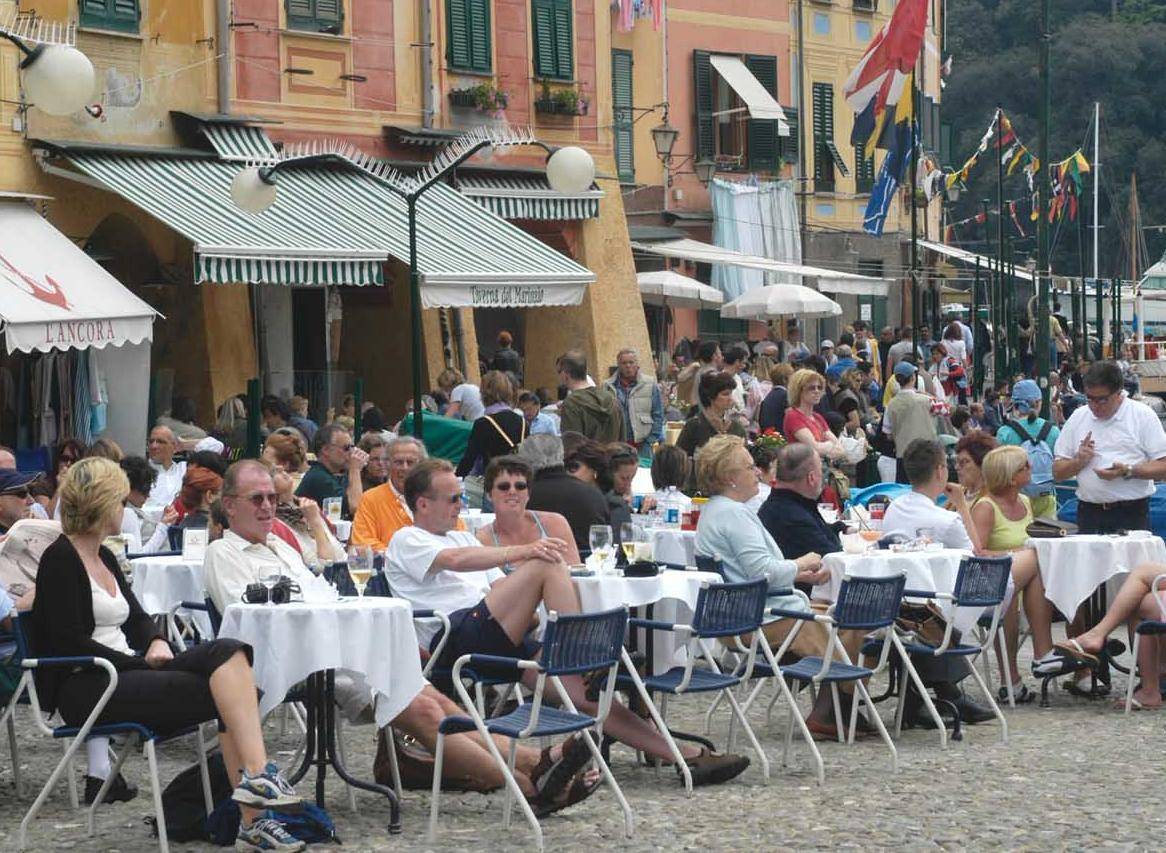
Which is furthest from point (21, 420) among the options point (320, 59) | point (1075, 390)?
point (1075, 390)

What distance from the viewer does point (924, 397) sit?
20.7 meters

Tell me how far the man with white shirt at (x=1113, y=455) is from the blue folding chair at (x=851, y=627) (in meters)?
3.41

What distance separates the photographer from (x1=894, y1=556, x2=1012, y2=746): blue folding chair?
36.6 feet

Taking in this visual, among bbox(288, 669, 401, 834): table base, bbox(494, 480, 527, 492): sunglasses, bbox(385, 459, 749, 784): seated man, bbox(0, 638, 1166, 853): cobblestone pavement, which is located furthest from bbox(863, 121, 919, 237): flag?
bbox(288, 669, 401, 834): table base

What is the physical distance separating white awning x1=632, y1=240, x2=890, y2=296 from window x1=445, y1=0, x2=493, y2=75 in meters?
7.16

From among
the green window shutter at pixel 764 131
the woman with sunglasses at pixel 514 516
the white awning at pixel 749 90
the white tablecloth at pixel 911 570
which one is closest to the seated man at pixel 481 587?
the woman with sunglasses at pixel 514 516

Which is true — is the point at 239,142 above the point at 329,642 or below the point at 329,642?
above

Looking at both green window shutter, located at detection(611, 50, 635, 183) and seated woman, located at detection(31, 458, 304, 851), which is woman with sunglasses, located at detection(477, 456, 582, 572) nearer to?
seated woman, located at detection(31, 458, 304, 851)

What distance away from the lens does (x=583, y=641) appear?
877 centimetres

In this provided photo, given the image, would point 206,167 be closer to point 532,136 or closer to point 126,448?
point 126,448

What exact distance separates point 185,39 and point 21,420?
4202mm

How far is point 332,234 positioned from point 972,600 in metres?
11.4

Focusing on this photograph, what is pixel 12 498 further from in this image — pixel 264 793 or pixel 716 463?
pixel 264 793

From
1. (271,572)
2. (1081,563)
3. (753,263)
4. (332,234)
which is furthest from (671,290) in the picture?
(271,572)
